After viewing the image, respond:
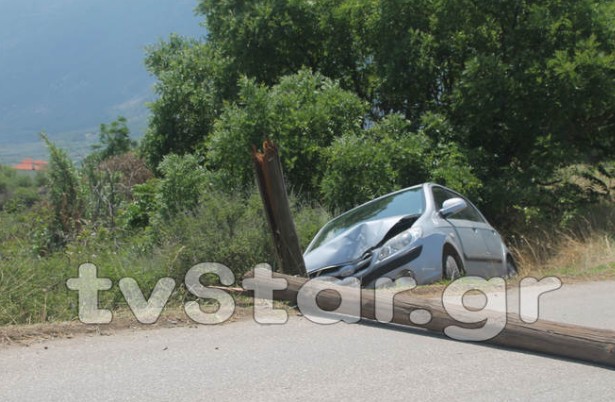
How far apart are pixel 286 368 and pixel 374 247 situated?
3362mm

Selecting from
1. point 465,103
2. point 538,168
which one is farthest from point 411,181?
point 538,168

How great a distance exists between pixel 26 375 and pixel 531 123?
12915 mm

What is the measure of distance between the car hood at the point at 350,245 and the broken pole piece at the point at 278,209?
64 cm

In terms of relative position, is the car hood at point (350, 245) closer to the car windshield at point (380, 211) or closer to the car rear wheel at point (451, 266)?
the car windshield at point (380, 211)

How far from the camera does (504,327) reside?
18.8 feet

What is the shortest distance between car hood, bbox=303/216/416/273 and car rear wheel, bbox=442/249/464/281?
0.59m

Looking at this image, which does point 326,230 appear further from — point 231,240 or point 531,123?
point 531,123

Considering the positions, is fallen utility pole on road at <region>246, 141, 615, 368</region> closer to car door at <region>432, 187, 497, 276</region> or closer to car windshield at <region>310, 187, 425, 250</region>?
car windshield at <region>310, 187, 425, 250</region>

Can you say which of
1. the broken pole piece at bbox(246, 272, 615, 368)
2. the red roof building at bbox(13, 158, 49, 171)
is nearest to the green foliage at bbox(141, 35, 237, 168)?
the red roof building at bbox(13, 158, 49, 171)

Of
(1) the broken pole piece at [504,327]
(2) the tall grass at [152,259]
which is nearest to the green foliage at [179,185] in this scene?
(2) the tall grass at [152,259]

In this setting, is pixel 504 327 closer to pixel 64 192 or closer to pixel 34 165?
pixel 64 192

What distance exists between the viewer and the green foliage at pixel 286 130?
44.8 ft

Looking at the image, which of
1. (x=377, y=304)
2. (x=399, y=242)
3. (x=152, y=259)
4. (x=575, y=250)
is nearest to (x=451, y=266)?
(x=399, y=242)

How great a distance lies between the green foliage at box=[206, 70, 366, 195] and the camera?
13.6m
